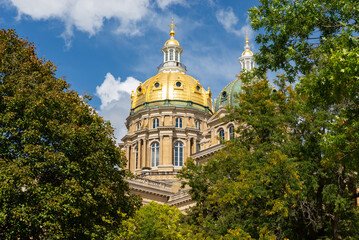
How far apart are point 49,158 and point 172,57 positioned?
6660 cm

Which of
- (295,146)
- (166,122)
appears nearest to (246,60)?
(166,122)

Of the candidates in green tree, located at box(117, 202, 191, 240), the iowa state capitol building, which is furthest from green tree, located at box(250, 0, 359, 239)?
the iowa state capitol building

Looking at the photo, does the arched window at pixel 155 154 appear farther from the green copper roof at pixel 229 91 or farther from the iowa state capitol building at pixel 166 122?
the green copper roof at pixel 229 91

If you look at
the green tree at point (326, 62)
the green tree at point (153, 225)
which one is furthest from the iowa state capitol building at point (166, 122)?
the green tree at point (326, 62)

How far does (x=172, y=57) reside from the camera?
8419 centimetres

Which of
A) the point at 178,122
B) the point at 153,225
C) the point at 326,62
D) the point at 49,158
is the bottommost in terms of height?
the point at 153,225

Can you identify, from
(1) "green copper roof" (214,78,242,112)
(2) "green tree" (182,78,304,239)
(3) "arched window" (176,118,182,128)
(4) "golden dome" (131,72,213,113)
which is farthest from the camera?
(4) "golden dome" (131,72,213,113)

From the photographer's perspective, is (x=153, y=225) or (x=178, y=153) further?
(x=178, y=153)

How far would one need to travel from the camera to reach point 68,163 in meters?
19.5

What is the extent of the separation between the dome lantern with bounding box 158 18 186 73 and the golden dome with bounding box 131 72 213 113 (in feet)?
12.4

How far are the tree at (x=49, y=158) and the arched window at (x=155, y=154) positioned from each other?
4793 cm

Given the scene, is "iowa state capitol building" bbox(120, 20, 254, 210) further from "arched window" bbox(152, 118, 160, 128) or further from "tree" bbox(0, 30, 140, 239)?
"tree" bbox(0, 30, 140, 239)

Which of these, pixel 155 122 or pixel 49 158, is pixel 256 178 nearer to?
pixel 49 158

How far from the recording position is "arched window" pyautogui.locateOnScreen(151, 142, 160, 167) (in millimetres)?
70500
